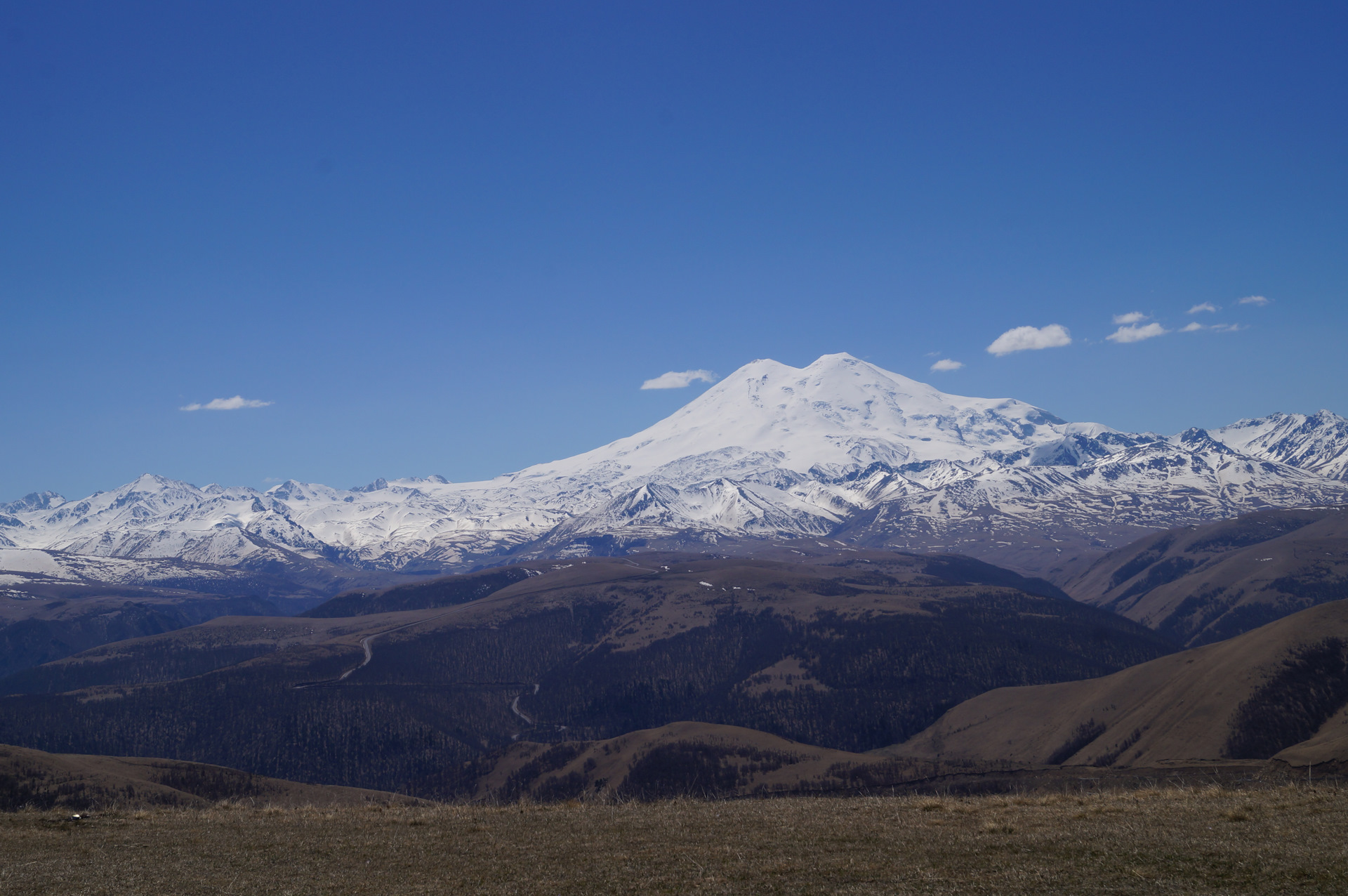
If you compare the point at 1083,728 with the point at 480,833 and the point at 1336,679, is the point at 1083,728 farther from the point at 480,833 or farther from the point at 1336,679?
the point at 480,833

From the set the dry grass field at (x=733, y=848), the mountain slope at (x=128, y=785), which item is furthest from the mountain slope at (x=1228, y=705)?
the dry grass field at (x=733, y=848)

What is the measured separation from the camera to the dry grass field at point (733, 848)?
27406 mm

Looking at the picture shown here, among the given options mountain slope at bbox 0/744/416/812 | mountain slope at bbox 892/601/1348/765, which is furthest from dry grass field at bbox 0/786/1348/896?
mountain slope at bbox 892/601/1348/765

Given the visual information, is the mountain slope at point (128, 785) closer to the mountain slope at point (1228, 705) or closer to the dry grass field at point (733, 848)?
the dry grass field at point (733, 848)

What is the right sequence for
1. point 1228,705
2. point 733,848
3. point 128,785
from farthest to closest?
point 1228,705
point 128,785
point 733,848

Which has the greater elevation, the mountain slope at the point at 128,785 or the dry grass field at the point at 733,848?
the dry grass field at the point at 733,848

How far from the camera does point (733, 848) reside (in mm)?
32750

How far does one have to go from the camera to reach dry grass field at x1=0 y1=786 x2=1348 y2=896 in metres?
27.4

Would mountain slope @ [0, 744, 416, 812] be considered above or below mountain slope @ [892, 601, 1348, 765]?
above

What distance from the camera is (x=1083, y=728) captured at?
18838 centimetres

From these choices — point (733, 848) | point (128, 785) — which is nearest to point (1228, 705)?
point (733, 848)

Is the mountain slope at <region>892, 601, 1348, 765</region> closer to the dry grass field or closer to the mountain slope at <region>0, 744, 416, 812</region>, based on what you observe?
the mountain slope at <region>0, 744, 416, 812</region>

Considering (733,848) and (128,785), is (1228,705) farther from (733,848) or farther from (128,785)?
(128,785)

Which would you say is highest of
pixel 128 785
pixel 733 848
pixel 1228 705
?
pixel 733 848
